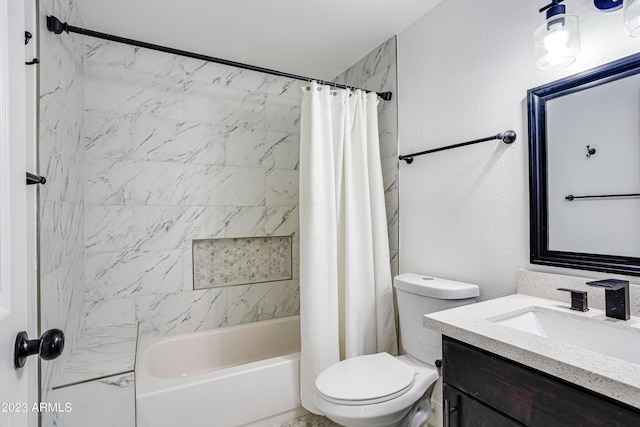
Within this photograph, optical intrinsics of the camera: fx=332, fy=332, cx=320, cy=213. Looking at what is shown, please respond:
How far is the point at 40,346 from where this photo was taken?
660 mm

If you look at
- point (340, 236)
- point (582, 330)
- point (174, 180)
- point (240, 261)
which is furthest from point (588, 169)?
point (174, 180)

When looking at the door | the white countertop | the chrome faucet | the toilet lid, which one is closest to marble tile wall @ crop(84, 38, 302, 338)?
the toilet lid

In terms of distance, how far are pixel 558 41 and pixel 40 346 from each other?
69.6 inches

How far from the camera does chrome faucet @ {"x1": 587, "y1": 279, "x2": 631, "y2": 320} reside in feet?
3.48

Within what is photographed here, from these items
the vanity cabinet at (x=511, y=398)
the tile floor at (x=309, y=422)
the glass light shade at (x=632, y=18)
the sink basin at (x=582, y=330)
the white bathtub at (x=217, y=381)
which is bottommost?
the tile floor at (x=309, y=422)

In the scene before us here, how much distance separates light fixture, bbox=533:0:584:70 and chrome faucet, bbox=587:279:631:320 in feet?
2.61

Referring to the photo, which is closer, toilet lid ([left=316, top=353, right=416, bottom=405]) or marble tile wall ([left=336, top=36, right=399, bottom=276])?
toilet lid ([left=316, top=353, right=416, bottom=405])

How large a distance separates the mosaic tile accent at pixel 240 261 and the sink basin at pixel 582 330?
6.16 ft

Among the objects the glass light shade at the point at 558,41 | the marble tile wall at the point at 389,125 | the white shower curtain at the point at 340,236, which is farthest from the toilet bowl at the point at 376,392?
the glass light shade at the point at 558,41

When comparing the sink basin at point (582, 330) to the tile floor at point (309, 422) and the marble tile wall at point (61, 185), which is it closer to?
the tile floor at point (309, 422)

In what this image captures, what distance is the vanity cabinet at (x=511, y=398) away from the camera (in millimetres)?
754

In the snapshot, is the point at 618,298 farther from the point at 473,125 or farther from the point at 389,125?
the point at 389,125

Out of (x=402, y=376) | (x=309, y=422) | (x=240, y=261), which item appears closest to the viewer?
(x=402, y=376)

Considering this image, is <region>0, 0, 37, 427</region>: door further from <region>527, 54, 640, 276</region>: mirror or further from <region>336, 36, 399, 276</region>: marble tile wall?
<region>336, 36, 399, 276</region>: marble tile wall
